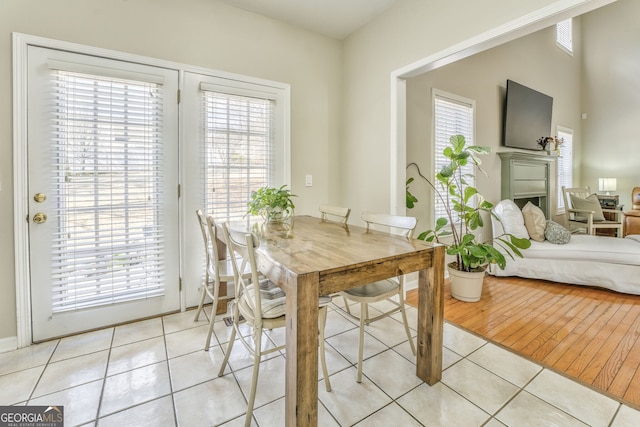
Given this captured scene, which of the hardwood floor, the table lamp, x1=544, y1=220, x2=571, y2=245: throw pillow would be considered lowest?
the hardwood floor

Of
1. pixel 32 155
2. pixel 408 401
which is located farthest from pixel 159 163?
pixel 408 401

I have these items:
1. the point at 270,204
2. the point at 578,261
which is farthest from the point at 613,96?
the point at 270,204

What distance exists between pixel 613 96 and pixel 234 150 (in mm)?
7785

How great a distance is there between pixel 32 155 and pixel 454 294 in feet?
12.0

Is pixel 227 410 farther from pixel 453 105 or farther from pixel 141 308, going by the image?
pixel 453 105

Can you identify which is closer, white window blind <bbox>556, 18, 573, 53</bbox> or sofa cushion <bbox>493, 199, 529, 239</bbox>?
sofa cushion <bbox>493, 199, 529, 239</bbox>

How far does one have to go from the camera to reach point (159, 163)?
2.35 meters

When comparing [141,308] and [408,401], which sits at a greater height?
[141,308]

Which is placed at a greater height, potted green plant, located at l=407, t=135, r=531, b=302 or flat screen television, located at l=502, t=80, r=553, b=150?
flat screen television, located at l=502, t=80, r=553, b=150

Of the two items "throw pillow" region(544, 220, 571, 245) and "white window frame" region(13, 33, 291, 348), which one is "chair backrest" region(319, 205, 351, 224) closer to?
"white window frame" region(13, 33, 291, 348)

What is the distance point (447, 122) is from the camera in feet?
11.4

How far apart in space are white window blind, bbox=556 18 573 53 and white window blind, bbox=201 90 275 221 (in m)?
6.02

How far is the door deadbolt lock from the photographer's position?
1.97m

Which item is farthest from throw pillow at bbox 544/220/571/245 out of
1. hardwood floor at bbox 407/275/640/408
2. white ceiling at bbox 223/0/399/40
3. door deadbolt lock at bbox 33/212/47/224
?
door deadbolt lock at bbox 33/212/47/224
